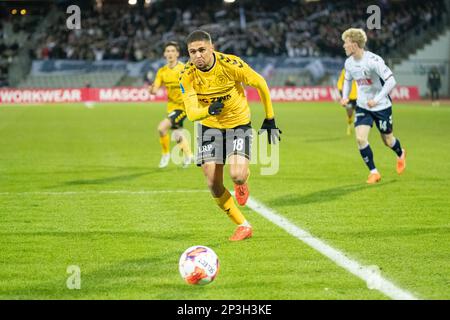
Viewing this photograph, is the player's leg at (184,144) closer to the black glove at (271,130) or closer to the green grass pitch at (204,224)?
the green grass pitch at (204,224)

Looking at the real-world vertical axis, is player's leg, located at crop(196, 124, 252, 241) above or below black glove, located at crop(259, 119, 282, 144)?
below

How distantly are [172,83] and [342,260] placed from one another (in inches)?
346

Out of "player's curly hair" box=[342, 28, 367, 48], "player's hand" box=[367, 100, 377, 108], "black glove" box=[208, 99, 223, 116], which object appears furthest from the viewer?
"player's curly hair" box=[342, 28, 367, 48]

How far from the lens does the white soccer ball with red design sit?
6.30 m

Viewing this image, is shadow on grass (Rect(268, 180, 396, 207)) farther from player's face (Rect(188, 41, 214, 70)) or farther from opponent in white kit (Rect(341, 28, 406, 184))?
player's face (Rect(188, 41, 214, 70))

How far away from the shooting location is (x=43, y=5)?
5331 centimetres

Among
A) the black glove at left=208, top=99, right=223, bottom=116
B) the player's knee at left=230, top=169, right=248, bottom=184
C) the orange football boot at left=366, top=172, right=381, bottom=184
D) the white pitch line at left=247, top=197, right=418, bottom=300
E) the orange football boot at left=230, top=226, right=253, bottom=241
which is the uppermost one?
the black glove at left=208, top=99, right=223, bottom=116

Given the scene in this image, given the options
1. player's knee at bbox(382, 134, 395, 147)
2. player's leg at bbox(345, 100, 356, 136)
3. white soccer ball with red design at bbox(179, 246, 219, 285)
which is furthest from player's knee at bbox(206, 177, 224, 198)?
player's leg at bbox(345, 100, 356, 136)

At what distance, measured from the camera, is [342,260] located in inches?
283

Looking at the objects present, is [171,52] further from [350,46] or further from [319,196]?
A: [319,196]

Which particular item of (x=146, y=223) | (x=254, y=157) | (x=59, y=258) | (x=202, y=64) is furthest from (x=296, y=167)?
(x=59, y=258)

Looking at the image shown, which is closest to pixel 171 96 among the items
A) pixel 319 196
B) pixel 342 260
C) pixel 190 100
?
pixel 319 196

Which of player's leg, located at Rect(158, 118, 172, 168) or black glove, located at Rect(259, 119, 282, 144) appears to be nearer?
black glove, located at Rect(259, 119, 282, 144)

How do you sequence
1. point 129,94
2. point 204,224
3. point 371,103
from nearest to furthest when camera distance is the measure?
point 204,224, point 371,103, point 129,94
